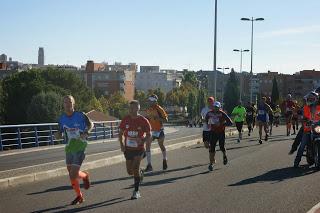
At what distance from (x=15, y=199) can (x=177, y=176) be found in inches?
165

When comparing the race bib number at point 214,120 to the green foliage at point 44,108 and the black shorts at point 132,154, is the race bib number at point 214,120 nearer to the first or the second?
the black shorts at point 132,154

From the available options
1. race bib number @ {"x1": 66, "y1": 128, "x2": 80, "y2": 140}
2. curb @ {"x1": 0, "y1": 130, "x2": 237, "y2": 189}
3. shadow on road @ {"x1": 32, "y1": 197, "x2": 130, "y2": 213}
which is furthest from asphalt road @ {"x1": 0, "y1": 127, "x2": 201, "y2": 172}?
shadow on road @ {"x1": 32, "y1": 197, "x2": 130, "y2": 213}

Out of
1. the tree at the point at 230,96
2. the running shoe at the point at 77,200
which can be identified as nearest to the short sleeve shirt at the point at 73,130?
the running shoe at the point at 77,200

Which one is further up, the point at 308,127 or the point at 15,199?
the point at 308,127

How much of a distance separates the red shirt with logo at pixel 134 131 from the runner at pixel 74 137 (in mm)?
801

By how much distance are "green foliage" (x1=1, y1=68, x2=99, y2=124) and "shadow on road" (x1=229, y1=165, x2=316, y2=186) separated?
5831 centimetres

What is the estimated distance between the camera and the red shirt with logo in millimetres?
10333

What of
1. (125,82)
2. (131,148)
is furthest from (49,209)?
(125,82)

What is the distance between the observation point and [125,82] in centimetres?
17950

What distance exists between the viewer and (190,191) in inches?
428

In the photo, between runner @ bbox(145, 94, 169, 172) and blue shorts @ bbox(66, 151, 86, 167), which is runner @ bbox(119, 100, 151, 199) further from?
runner @ bbox(145, 94, 169, 172)

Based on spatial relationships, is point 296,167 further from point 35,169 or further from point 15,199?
point 15,199

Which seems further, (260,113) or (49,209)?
(260,113)

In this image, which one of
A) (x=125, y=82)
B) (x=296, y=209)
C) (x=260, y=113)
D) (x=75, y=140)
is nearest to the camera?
(x=296, y=209)
